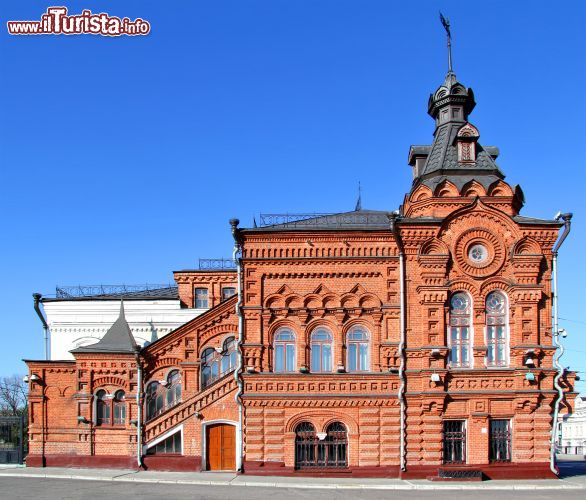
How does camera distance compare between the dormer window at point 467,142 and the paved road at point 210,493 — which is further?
the dormer window at point 467,142

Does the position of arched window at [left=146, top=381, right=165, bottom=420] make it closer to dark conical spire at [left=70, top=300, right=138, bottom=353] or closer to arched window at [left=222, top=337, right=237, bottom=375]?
dark conical spire at [left=70, top=300, right=138, bottom=353]

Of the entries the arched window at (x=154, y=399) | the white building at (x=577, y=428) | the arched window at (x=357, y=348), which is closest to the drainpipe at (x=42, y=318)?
the arched window at (x=154, y=399)

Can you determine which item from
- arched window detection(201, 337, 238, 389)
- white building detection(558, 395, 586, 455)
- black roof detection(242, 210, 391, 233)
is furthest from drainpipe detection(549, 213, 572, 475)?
white building detection(558, 395, 586, 455)

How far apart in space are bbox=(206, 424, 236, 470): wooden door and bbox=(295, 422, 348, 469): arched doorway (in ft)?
7.64

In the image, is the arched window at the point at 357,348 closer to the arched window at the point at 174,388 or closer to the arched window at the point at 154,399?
the arched window at the point at 174,388

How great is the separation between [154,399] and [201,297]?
24.9 feet

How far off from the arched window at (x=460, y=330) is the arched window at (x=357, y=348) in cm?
282

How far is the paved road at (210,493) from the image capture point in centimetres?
1883

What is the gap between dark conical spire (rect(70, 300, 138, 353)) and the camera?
26.0 meters

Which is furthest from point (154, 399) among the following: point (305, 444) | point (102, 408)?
point (305, 444)

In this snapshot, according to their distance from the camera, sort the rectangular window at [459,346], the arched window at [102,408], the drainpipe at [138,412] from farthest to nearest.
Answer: the arched window at [102,408]
the drainpipe at [138,412]
the rectangular window at [459,346]

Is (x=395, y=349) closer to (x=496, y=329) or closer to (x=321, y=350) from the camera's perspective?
(x=321, y=350)

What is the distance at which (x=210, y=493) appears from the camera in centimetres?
1948

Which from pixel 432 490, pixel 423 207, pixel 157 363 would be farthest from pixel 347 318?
pixel 157 363
